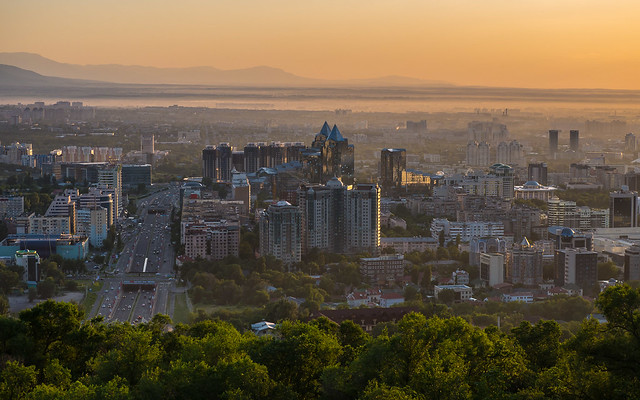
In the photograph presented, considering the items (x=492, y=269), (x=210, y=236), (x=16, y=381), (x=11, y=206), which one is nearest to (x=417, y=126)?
(x=11, y=206)

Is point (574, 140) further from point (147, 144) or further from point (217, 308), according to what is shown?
point (217, 308)

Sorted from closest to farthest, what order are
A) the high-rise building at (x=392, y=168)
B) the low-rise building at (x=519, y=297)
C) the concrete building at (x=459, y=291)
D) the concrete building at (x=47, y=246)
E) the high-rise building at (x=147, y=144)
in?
1. the low-rise building at (x=519, y=297)
2. the concrete building at (x=459, y=291)
3. the concrete building at (x=47, y=246)
4. the high-rise building at (x=392, y=168)
5. the high-rise building at (x=147, y=144)

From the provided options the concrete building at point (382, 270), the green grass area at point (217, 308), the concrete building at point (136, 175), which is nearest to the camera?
the green grass area at point (217, 308)

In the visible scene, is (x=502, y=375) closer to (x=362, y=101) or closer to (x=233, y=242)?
(x=233, y=242)

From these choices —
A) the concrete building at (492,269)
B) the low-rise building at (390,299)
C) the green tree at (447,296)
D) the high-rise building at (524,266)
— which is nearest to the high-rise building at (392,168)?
the concrete building at (492,269)

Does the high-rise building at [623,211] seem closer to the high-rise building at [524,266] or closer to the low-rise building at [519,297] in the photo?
the high-rise building at [524,266]

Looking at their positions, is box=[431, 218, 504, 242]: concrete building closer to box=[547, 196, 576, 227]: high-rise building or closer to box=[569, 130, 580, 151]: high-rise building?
box=[547, 196, 576, 227]: high-rise building

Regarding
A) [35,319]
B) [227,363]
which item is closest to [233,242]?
[35,319]

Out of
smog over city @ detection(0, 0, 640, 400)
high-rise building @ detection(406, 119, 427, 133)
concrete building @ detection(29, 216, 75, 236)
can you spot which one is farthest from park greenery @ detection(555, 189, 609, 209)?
high-rise building @ detection(406, 119, 427, 133)
